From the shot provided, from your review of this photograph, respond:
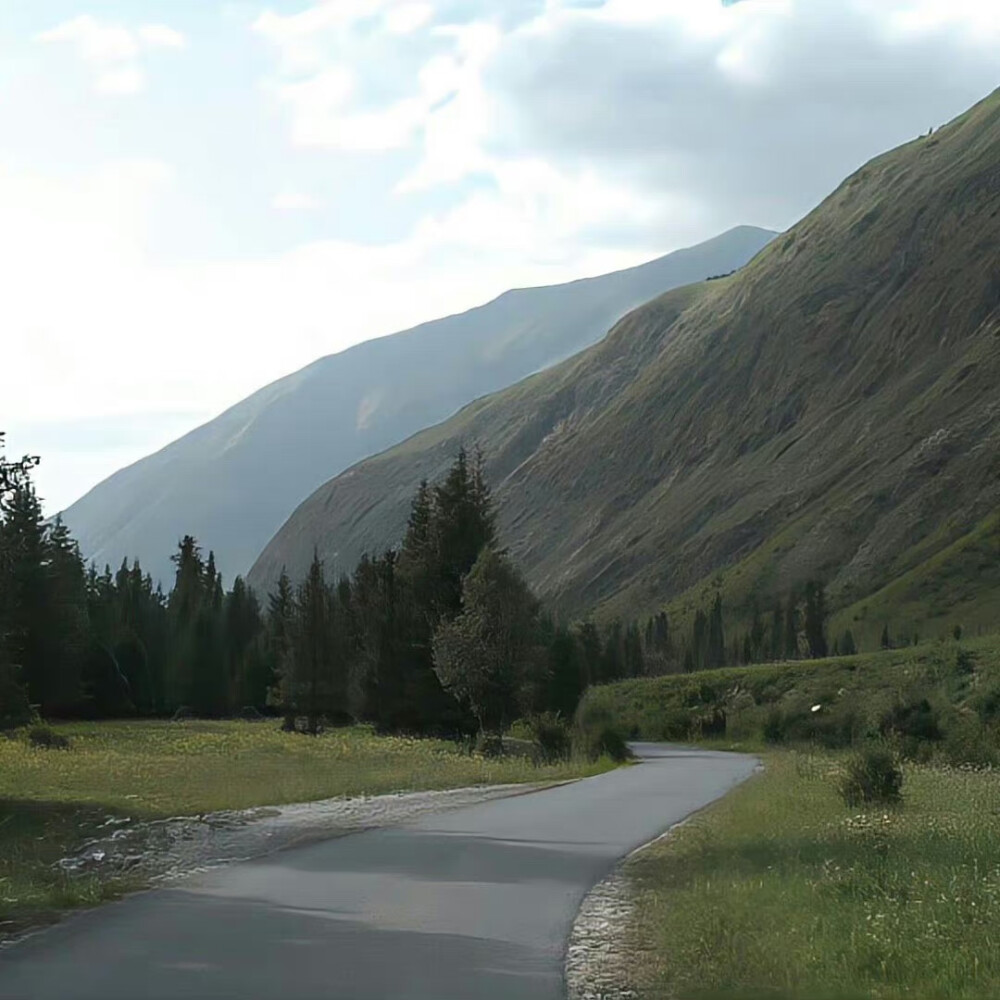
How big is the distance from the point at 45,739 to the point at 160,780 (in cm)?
2402

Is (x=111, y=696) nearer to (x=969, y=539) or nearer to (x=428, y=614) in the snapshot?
(x=428, y=614)

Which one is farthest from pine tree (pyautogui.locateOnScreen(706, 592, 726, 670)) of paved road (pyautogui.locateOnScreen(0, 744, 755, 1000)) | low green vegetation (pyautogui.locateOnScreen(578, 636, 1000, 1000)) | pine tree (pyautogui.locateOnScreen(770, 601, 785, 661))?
paved road (pyautogui.locateOnScreen(0, 744, 755, 1000))

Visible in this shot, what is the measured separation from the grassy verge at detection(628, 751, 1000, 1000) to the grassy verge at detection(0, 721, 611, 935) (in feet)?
19.9

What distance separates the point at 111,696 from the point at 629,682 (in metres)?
35.9

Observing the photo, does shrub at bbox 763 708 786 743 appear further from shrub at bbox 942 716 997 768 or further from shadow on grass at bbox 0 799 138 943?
shadow on grass at bbox 0 799 138 943

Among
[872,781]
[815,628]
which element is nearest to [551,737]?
[872,781]

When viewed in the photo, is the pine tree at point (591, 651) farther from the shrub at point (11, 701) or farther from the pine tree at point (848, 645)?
the shrub at point (11, 701)

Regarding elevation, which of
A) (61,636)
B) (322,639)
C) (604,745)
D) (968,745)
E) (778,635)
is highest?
(61,636)

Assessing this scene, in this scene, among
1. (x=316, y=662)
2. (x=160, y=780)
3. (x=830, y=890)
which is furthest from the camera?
(x=316, y=662)

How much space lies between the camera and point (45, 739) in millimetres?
55906

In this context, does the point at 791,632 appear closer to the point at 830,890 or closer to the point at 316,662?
the point at 316,662

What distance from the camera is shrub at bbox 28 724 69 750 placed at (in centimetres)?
5295

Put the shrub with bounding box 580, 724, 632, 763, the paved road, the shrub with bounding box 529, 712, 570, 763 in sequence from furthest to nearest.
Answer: the shrub with bounding box 580, 724, 632, 763
the shrub with bounding box 529, 712, 570, 763
the paved road

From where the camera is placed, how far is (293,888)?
1486cm
